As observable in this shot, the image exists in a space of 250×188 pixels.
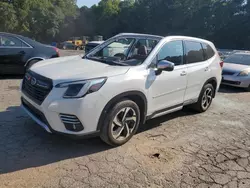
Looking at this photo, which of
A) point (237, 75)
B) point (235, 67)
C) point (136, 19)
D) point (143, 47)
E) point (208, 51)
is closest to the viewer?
point (143, 47)

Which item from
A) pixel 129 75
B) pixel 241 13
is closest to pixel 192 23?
pixel 241 13

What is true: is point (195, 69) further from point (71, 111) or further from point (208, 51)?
point (71, 111)

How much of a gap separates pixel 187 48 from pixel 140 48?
3.29ft

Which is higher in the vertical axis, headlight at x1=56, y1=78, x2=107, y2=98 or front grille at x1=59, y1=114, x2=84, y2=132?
headlight at x1=56, y1=78, x2=107, y2=98

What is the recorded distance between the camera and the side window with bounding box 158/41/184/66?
4340 millimetres

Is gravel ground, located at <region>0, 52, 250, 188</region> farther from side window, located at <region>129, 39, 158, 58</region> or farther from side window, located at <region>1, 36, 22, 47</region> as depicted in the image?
side window, located at <region>1, 36, 22, 47</region>

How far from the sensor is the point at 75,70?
144 inches

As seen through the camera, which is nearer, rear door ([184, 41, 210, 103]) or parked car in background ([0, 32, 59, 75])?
rear door ([184, 41, 210, 103])

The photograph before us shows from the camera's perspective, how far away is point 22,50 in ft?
25.2

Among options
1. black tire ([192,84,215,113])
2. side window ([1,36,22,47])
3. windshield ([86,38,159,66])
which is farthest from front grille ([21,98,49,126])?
side window ([1,36,22,47])

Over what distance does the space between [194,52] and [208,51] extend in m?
0.68

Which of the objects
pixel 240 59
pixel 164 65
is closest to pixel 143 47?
pixel 164 65

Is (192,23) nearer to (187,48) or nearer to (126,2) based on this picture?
(126,2)

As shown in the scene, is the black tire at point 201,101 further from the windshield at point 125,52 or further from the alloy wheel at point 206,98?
the windshield at point 125,52
